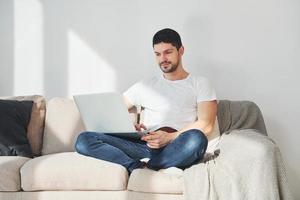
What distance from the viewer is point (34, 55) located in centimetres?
275

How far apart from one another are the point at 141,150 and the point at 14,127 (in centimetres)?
84

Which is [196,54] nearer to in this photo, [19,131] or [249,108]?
[249,108]

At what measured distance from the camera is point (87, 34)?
2699mm

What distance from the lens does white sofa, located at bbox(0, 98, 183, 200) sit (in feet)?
5.55

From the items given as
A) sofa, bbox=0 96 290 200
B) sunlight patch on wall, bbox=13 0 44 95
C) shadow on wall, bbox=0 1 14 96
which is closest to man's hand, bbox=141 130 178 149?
sofa, bbox=0 96 290 200

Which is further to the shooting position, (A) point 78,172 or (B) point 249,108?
(B) point 249,108

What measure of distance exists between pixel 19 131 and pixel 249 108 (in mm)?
1444

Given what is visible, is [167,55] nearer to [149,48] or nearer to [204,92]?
[204,92]

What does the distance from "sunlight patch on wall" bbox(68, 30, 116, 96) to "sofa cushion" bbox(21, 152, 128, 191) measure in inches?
36.9

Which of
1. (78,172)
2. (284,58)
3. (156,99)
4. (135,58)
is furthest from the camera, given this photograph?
(135,58)

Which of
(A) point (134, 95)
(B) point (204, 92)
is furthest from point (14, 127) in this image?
(B) point (204, 92)

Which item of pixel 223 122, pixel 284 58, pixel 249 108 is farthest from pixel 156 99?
pixel 284 58

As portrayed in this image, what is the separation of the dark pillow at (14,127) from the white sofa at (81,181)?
21 cm

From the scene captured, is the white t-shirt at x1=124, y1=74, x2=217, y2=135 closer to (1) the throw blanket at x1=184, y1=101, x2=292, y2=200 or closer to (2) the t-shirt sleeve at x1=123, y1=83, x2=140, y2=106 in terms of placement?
(2) the t-shirt sleeve at x1=123, y1=83, x2=140, y2=106
